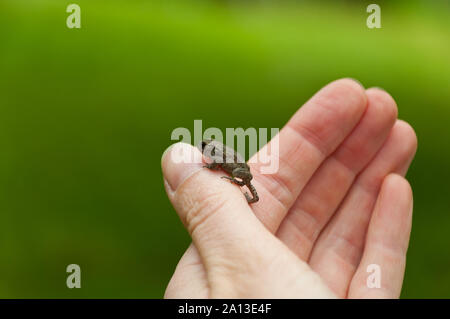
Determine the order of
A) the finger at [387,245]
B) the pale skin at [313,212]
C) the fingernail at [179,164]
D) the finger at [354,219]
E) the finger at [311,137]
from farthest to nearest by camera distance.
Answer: the finger at [311,137]
the finger at [354,219]
the finger at [387,245]
the fingernail at [179,164]
the pale skin at [313,212]

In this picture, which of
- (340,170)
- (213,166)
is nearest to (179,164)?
(213,166)

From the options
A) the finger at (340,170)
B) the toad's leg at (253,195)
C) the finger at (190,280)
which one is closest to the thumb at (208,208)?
the finger at (190,280)

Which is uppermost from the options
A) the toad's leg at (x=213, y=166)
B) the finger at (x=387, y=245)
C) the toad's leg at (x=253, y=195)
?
the toad's leg at (x=213, y=166)

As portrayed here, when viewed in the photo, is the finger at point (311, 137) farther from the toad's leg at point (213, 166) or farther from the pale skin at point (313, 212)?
the toad's leg at point (213, 166)

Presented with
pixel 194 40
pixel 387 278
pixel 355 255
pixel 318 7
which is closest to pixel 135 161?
pixel 194 40

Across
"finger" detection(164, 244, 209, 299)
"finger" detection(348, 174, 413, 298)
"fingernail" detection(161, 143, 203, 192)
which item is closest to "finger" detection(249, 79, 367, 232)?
"finger" detection(348, 174, 413, 298)
